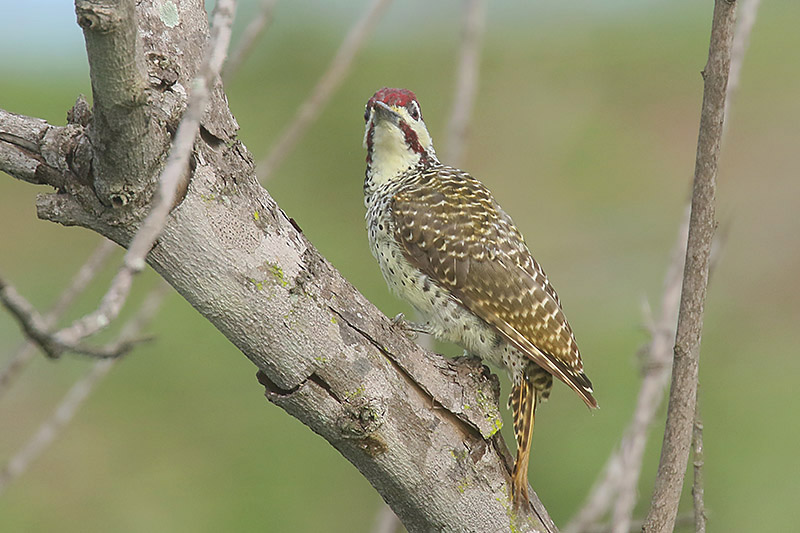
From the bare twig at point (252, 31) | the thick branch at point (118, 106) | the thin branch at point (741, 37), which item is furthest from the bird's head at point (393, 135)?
the thick branch at point (118, 106)

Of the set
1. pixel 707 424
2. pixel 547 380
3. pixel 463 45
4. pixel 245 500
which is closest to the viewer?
pixel 463 45

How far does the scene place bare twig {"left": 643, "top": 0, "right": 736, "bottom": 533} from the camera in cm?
235

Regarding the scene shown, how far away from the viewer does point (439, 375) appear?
2656mm

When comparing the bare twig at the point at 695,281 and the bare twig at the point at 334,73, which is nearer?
the bare twig at the point at 695,281

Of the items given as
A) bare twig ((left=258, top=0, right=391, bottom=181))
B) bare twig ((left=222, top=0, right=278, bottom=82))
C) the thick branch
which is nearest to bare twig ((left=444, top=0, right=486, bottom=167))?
bare twig ((left=258, top=0, right=391, bottom=181))

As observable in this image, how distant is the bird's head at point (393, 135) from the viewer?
13.3 feet

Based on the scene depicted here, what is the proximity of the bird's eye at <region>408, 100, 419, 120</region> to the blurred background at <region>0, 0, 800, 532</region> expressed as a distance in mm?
1114

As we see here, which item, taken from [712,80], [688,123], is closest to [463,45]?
[712,80]

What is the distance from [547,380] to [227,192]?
171cm

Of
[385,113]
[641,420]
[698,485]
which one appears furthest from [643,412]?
[385,113]

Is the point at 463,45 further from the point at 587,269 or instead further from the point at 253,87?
the point at 253,87

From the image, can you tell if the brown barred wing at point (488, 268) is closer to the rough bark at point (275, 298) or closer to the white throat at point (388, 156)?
the white throat at point (388, 156)

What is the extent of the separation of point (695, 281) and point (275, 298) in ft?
3.62

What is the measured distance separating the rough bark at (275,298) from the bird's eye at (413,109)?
1.70 metres
